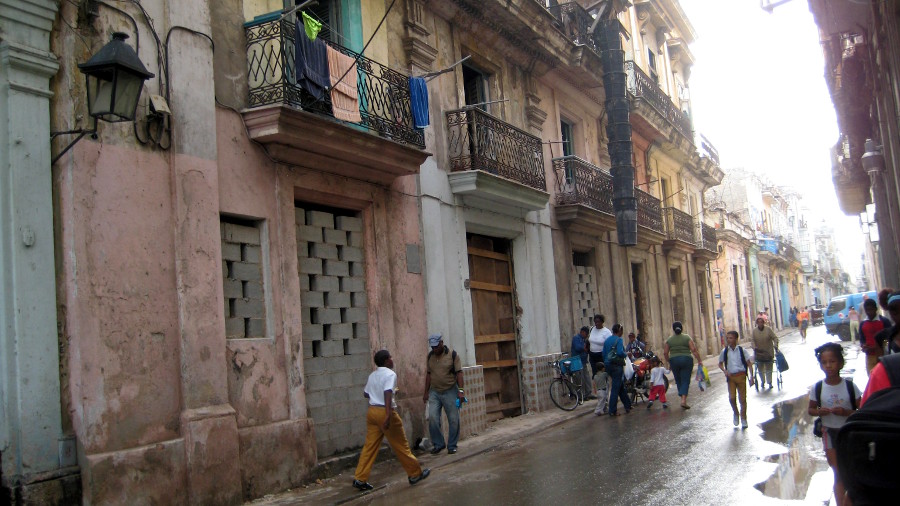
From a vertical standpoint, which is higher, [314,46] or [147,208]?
[314,46]

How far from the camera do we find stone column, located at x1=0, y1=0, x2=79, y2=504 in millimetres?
6215

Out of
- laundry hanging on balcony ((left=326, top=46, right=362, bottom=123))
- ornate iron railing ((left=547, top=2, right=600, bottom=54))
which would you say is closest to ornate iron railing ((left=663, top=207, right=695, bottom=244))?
ornate iron railing ((left=547, top=2, right=600, bottom=54))

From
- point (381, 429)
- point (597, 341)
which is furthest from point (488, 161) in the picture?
point (381, 429)

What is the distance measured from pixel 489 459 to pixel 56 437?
5.15 m

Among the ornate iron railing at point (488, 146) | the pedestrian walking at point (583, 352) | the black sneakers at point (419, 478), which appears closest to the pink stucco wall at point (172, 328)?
the black sneakers at point (419, 478)

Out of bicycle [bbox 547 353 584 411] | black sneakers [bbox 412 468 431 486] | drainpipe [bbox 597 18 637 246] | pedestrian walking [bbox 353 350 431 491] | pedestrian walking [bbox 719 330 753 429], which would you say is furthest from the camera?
drainpipe [bbox 597 18 637 246]

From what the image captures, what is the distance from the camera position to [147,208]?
7457 mm

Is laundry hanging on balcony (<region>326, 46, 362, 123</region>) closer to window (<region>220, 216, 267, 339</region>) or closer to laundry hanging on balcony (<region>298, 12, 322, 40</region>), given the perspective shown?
laundry hanging on balcony (<region>298, 12, 322, 40</region>)

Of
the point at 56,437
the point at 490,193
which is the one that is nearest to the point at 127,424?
Answer: the point at 56,437

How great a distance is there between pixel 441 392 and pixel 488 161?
4544mm

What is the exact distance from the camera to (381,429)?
8.20m

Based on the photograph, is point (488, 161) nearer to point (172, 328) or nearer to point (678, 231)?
point (172, 328)

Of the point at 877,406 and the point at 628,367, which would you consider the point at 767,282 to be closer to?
the point at 628,367

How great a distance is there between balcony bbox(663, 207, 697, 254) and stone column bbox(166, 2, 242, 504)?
1828 centimetres
